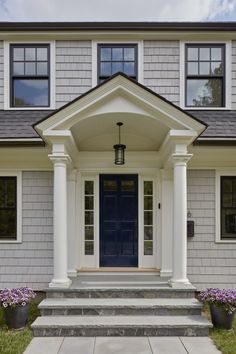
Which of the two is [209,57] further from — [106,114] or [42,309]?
[42,309]

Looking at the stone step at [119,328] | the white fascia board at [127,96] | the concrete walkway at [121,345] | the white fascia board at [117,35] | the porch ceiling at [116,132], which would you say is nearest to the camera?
the concrete walkway at [121,345]

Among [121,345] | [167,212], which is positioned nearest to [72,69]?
[167,212]

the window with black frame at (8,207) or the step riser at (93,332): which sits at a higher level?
the window with black frame at (8,207)

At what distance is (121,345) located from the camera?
445 centimetres

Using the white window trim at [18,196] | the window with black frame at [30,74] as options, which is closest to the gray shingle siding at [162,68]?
the window with black frame at [30,74]

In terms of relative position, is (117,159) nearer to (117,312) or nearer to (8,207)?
(8,207)

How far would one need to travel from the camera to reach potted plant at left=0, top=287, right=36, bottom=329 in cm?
496

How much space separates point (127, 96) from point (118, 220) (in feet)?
9.02

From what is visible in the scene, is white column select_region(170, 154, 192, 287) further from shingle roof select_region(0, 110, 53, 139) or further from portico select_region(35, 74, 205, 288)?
shingle roof select_region(0, 110, 53, 139)

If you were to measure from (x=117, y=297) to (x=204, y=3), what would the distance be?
8.89m

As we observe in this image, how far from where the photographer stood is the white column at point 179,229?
5453 millimetres

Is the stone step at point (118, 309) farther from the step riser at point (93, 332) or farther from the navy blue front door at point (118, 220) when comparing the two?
the navy blue front door at point (118, 220)

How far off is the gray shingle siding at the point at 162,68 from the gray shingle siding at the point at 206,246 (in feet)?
6.28

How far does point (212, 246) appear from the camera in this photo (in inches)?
259
